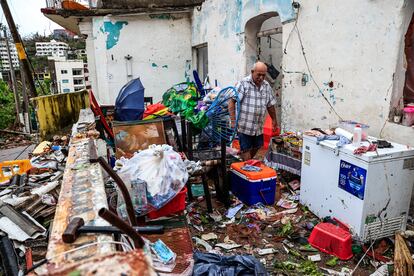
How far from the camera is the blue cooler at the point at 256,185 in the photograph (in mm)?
3836

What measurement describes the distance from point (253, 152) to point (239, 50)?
3042mm

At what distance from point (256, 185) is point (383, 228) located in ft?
4.77

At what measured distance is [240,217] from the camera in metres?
3.76

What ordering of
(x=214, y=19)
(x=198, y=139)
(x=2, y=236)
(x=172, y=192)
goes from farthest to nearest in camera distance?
(x=214, y=19) < (x=198, y=139) < (x=172, y=192) < (x=2, y=236)

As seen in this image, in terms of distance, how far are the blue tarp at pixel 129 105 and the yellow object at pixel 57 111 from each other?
1.95 metres

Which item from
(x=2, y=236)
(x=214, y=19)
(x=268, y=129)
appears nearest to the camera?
(x=2, y=236)

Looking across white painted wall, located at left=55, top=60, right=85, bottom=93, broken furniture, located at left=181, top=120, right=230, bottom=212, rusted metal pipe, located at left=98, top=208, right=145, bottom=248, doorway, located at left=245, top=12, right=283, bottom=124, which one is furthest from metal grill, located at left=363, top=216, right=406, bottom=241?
white painted wall, located at left=55, top=60, right=85, bottom=93

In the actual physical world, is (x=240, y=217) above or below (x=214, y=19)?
below

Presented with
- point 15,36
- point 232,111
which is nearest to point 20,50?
point 15,36

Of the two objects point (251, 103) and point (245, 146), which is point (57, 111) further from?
point (251, 103)

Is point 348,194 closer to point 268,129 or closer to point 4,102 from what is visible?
point 268,129

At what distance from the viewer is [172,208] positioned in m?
2.87

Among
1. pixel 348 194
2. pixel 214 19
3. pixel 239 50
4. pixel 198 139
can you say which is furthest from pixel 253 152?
pixel 214 19

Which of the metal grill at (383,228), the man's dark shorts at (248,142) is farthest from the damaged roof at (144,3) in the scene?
the metal grill at (383,228)
